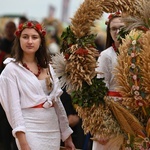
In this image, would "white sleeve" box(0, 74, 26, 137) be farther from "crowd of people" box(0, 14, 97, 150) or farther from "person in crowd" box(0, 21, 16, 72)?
"person in crowd" box(0, 21, 16, 72)

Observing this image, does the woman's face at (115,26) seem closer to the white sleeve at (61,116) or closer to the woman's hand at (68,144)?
the white sleeve at (61,116)

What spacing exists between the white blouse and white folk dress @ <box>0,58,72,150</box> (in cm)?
43

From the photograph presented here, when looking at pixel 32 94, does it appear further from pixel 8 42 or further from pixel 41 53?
pixel 8 42

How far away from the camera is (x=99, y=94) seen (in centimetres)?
404

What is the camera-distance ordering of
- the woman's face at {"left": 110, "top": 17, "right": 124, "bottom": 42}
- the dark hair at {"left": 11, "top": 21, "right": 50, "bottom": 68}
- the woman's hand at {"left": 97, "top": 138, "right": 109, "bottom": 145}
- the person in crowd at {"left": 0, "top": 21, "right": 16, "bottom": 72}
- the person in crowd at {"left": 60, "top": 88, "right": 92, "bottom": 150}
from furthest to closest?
1. the person in crowd at {"left": 0, "top": 21, "right": 16, "bottom": 72}
2. the person in crowd at {"left": 60, "top": 88, "right": 92, "bottom": 150}
3. the woman's face at {"left": 110, "top": 17, "right": 124, "bottom": 42}
4. the dark hair at {"left": 11, "top": 21, "right": 50, "bottom": 68}
5. the woman's hand at {"left": 97, "top": 138, "right": 109, "bottom": 145}

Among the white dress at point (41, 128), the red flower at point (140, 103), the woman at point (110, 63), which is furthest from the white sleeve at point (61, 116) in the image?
the red flower at point (140, 103)

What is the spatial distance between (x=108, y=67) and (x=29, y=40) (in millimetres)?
636

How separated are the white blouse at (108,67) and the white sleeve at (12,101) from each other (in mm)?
646

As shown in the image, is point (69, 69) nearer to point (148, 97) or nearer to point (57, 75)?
point (57, 75)

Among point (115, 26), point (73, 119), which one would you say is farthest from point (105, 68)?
point (73, 119)

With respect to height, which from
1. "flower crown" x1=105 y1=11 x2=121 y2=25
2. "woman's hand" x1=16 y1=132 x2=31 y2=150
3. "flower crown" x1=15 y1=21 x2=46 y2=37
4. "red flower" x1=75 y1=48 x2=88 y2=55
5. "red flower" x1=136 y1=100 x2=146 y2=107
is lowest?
"woman's hand" x1=16 y1=132 x2=31 y2=150

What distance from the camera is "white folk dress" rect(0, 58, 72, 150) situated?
423 cm

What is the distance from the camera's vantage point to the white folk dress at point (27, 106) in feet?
13.9

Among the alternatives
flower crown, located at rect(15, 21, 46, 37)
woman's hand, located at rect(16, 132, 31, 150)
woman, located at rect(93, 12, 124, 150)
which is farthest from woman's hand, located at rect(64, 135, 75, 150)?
flower crown, located at rect(15, 21, 46, 37)
